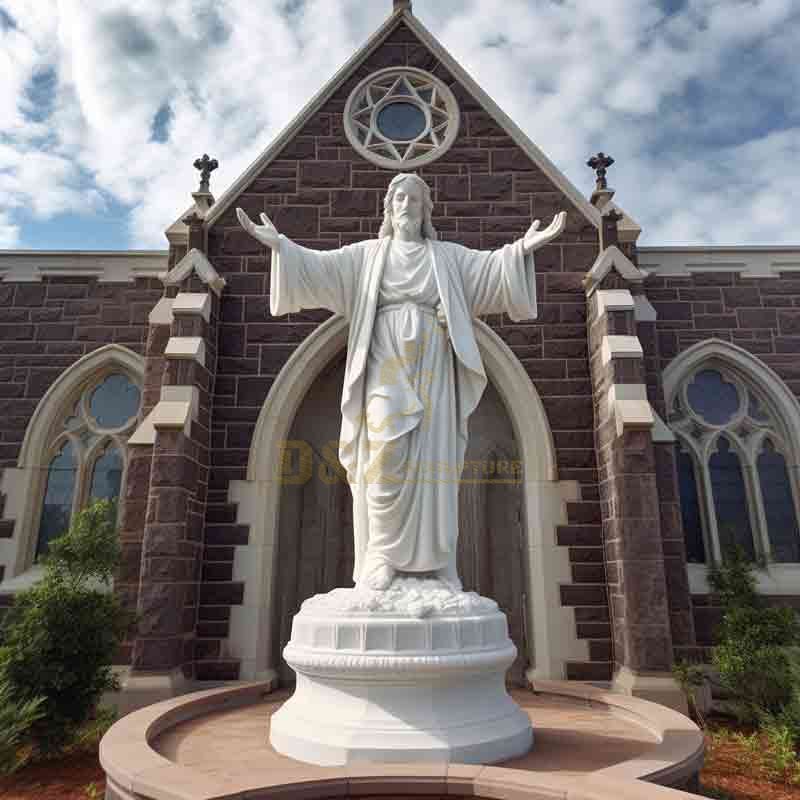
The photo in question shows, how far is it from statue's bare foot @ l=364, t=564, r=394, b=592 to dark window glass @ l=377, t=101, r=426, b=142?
234 inches

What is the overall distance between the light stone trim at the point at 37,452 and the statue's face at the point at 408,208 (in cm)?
491

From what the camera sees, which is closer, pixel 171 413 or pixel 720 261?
pixel 171 413

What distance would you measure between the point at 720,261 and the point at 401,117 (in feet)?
14.2

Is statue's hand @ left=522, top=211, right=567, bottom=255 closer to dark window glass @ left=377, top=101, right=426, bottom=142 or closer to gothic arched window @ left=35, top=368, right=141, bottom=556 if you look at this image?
dark window glass @ left=377, top=101, right=426, bottom=142

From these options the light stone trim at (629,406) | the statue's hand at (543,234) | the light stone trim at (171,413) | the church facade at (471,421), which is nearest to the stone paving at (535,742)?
Result: the church facade at (471,421)

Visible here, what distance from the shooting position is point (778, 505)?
7484 mm

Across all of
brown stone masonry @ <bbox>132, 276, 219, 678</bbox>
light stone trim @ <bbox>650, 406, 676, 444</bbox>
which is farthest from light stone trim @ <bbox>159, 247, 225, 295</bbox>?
light stone trim @ <bbox>650, 406, 676, 444</bbox>

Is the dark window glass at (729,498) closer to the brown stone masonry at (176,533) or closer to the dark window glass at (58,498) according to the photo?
the brown stone masonry at (176,533)

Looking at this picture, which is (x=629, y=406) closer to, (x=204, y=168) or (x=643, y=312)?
(x=643, y=312)

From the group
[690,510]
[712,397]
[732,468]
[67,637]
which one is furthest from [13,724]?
[712,397]

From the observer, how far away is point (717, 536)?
23.9ft

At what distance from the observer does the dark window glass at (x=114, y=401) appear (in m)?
8.02

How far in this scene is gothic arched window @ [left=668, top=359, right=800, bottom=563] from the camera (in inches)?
289

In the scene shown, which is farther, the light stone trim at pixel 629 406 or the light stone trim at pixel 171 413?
the light stone trim at pixel 171 413
